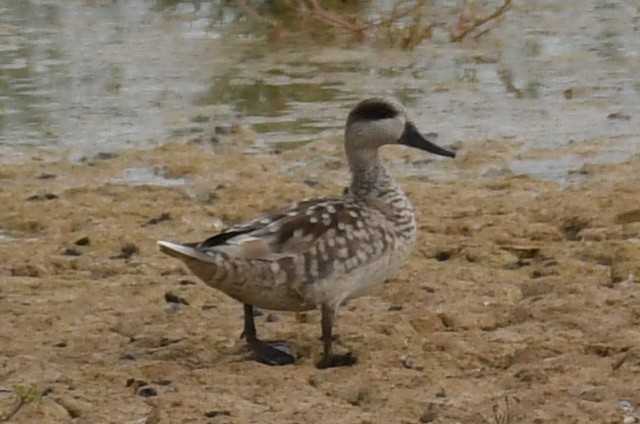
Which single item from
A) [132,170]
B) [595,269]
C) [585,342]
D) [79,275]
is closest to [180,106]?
[132,170]

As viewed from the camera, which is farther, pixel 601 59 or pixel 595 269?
pixel 601 59

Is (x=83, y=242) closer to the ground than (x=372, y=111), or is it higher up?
closer to the ground

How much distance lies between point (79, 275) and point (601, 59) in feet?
19.7

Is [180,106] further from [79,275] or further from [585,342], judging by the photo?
[585,342]

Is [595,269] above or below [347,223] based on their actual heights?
below

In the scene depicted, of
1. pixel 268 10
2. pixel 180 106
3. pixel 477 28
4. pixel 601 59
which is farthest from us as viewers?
pixel 268 10

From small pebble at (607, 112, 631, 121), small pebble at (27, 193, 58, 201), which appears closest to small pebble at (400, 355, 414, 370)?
small pebble at (27, 193, 58, 201)

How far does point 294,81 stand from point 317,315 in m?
5.24

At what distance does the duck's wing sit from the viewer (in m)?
→ 5.69

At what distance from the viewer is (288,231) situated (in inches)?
229

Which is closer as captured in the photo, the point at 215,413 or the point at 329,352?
the point at 215,413

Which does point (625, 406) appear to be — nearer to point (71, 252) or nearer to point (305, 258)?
point (305, 258)

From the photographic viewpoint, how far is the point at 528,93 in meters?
11.0

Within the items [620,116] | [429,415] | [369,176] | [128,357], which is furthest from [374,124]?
[620,116]
